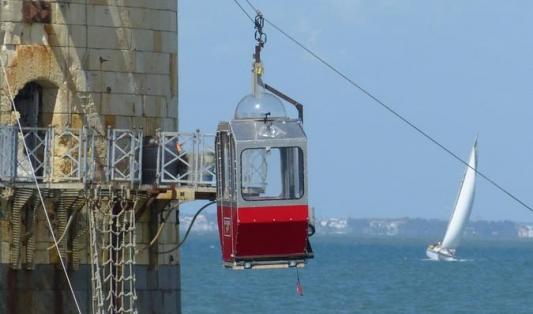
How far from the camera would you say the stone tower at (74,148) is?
28.2m

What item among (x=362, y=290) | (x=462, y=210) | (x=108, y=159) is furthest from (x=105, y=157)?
(x=462, y=210)

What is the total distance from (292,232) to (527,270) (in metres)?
120

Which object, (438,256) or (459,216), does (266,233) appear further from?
(438,256)

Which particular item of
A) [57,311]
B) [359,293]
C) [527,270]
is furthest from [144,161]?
[527,270]

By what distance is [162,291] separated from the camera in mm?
29406

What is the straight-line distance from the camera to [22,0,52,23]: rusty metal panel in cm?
2841

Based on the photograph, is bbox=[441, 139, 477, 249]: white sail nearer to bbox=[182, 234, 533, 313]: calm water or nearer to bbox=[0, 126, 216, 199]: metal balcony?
bbox=[182, 234, 533, 313]: calm water

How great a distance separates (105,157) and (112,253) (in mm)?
1396

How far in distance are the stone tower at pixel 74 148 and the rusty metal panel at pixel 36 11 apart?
0.01 metres

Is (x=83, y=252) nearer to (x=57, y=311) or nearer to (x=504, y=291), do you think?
(x=57, y=311)

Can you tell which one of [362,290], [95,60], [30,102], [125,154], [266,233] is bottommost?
[362,290]

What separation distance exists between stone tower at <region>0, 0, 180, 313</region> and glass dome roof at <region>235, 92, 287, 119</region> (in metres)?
2.80

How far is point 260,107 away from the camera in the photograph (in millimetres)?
26000

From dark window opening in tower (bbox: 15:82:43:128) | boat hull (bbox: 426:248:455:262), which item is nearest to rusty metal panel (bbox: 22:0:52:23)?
dark window opening in tower (bbox: 15:82:43:128)
